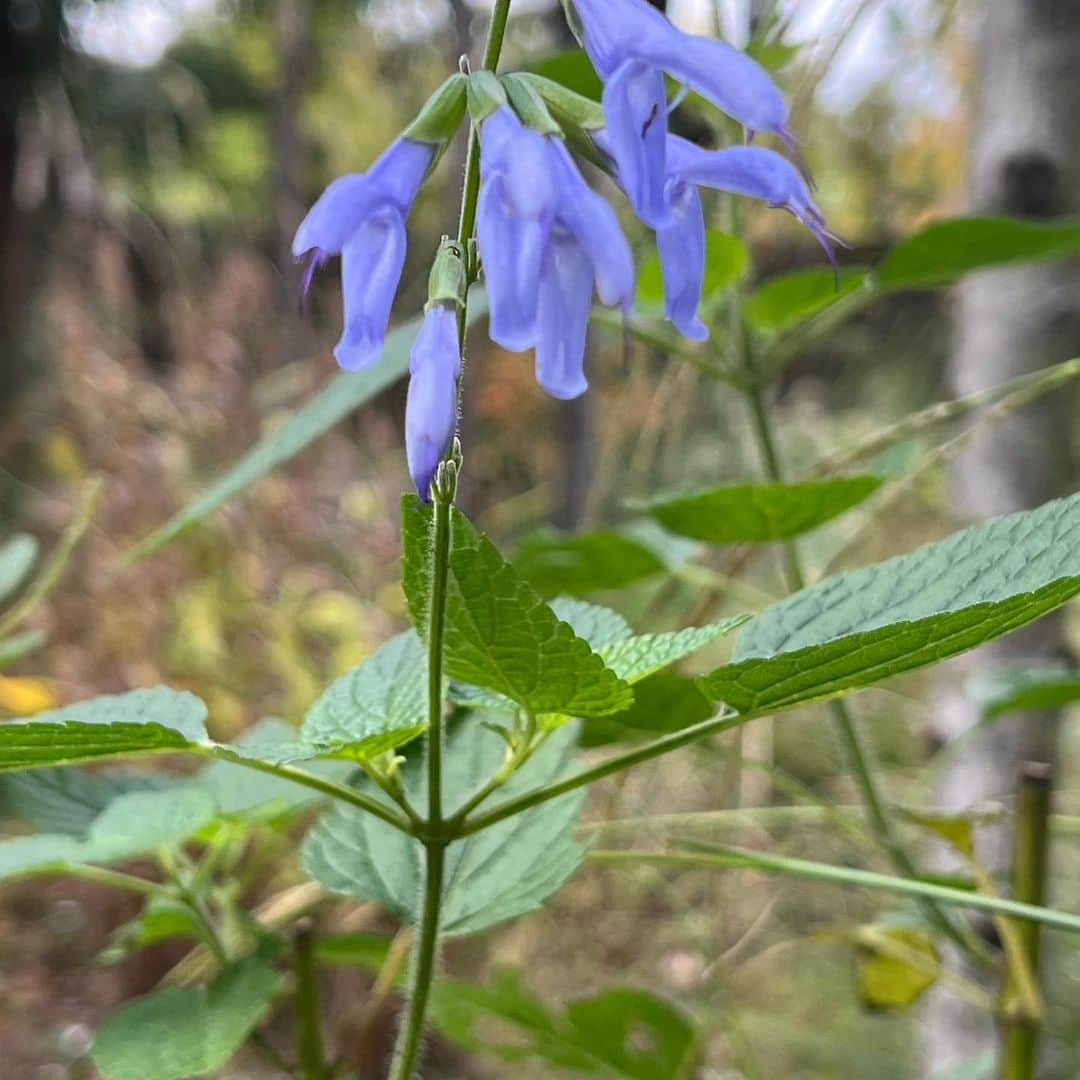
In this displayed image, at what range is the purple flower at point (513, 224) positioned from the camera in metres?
0.24

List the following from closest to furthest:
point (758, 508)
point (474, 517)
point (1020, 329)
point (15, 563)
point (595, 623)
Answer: point (595, 623) → point (758, 508) → point (15, 563) → point (1020, 329) → point (474, 517)

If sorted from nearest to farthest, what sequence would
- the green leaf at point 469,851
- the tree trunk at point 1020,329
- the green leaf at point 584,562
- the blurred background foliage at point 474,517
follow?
the green leaf at point 469,851 → the green leaf at point 584,562 → the tree trunk at point 1020,329 → the blurred background foliage at point 474,517

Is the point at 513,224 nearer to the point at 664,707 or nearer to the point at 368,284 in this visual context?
the point at 368,284

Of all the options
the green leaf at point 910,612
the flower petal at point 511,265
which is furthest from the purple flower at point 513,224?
the green leaf at point 910,612

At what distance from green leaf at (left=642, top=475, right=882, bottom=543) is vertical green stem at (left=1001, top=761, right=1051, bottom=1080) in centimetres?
13

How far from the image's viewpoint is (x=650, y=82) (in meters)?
0.27

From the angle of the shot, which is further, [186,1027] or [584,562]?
[584,562]

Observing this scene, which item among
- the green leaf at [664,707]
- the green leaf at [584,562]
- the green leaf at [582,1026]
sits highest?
the green leaf at [584,562]

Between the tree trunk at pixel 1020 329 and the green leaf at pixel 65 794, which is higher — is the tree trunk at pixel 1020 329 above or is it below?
above

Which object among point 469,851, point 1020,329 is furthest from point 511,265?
point 1020,329

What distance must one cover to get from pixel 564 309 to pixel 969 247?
0.35 m

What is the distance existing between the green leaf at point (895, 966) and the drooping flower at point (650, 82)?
1.36ft

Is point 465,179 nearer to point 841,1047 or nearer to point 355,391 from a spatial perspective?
point 355,391

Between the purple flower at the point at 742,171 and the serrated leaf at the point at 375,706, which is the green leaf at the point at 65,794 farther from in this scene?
the purple flower at the point at 742,171
